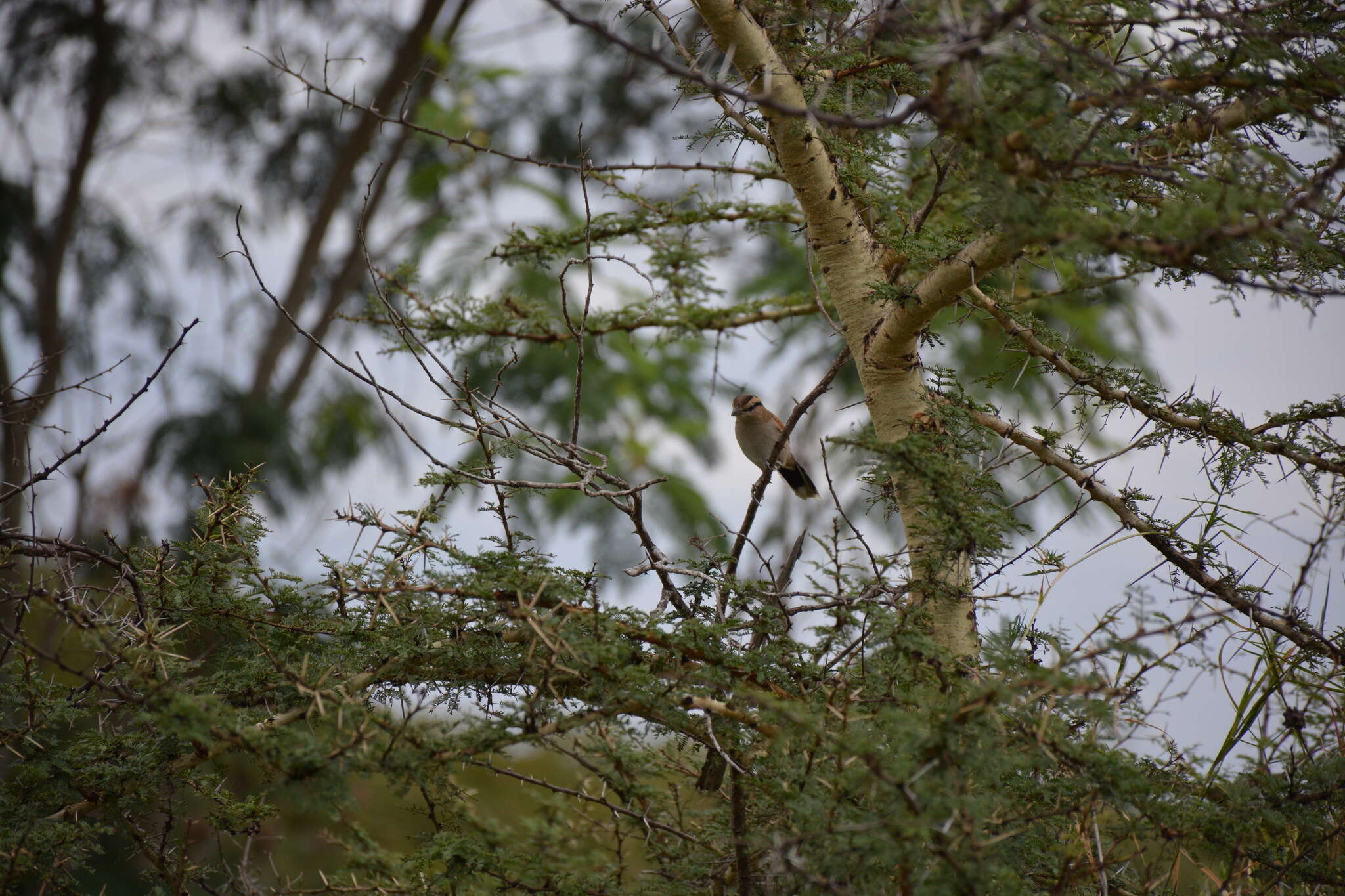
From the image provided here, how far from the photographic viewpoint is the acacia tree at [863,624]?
1.58 metres

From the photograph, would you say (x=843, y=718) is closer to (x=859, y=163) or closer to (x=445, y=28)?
(x=859, y=163)

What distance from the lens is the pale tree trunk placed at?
2.34 meters

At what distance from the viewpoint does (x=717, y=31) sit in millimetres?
2588

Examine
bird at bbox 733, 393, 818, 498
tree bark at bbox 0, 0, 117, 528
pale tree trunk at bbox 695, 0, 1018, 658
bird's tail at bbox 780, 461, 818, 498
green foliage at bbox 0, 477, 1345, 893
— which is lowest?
green foliage at bbox 0, 477, 1345, 893

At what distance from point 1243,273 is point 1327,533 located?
0.66 m

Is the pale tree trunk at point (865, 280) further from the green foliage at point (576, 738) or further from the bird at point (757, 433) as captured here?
the bird at point (757, 433)

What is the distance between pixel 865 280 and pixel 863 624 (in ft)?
3.76

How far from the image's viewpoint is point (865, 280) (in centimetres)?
282

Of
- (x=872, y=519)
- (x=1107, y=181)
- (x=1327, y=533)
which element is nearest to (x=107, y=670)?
(x=1107, y=181)

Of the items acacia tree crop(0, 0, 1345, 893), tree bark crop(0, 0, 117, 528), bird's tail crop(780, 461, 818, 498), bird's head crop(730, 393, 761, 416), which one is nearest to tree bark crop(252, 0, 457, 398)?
tree bark crop(0, 0, 117, 528)

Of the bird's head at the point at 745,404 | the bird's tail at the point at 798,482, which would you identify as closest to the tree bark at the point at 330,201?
the bird's head at the point at 745,404

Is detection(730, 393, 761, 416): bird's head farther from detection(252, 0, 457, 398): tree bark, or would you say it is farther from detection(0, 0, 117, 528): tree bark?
detection(0, 0, 117, 528): tree bark

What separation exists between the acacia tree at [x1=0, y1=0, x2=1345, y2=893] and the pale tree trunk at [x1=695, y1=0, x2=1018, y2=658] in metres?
0.01

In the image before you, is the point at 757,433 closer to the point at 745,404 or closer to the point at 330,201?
the point at 745,404
